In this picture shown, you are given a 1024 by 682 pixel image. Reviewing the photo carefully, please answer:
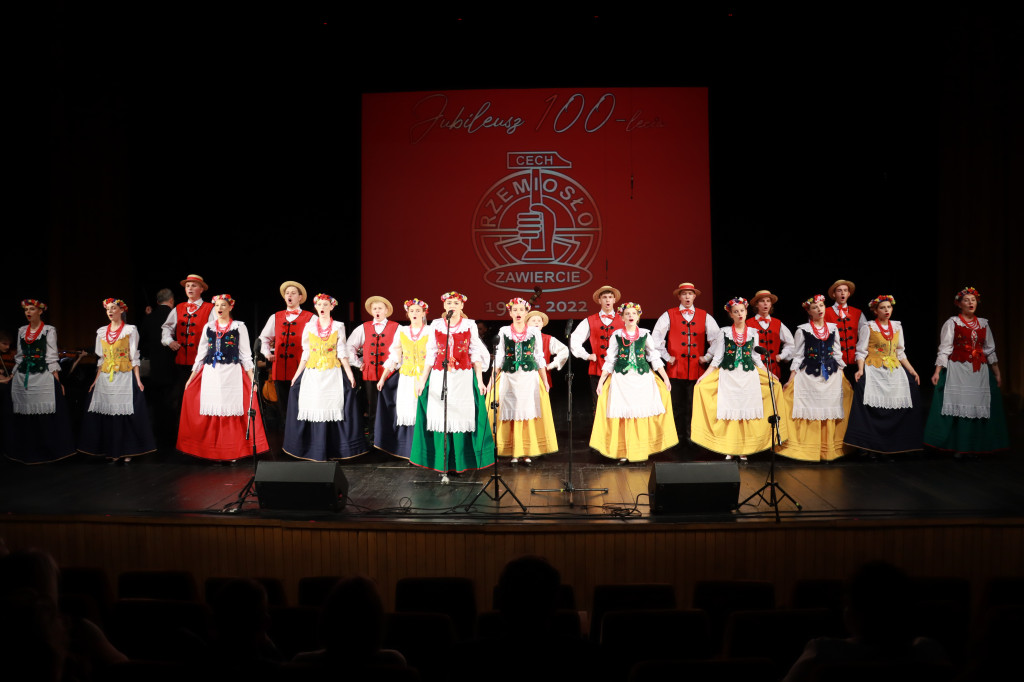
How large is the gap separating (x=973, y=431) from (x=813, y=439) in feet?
4.36

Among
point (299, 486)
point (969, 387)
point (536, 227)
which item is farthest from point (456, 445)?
point (969, 387)

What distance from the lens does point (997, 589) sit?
277 centimetres

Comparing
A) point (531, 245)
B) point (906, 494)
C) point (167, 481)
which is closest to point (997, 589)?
point (906, 494)

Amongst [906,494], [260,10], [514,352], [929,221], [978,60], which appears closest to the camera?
[906,494]

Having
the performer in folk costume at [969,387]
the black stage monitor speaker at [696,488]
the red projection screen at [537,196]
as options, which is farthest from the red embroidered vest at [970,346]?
the black stage monitor speaker at [696,488]

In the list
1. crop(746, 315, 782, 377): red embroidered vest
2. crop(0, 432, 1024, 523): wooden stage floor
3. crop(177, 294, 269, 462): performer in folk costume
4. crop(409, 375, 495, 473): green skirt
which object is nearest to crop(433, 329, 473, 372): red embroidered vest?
crop(409, 375, 495, 473): green skirt

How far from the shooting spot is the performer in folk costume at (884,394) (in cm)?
655

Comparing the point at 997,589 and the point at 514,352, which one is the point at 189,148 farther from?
the point at 997,589

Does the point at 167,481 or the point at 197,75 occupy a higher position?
the point at 197,75

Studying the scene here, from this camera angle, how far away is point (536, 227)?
30.6 ft

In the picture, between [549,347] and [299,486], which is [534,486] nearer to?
[549,347]

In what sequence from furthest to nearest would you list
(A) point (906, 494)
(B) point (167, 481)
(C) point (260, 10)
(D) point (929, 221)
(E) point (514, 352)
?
(D) point (929, 221) → (C) point (260, 10) → (E) point (514, 352) → (B) point (167, 481) → (A) point (906, 494)

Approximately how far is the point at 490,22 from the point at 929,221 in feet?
19.8

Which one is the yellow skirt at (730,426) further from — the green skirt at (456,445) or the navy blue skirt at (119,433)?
the navy blue skirt at (119,433)
